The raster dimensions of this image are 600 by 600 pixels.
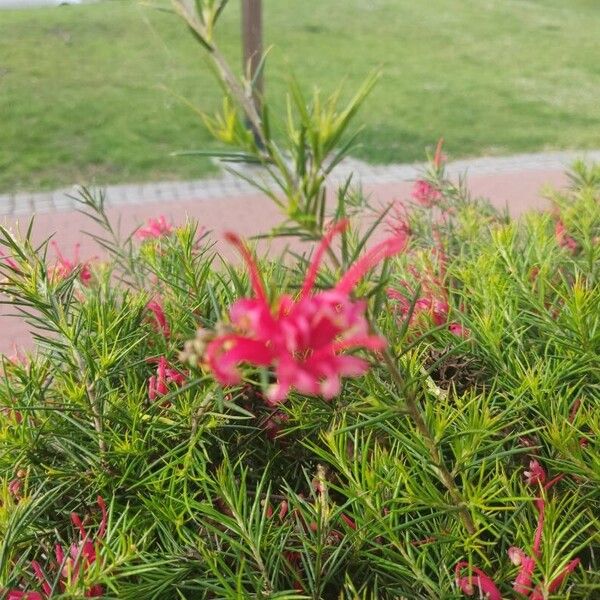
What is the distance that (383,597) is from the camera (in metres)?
0.88

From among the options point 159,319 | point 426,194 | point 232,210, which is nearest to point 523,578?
point 159,319

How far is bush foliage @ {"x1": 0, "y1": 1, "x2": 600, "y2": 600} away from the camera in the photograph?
2.07 feet

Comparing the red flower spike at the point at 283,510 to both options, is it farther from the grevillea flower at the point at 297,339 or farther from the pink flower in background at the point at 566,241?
the pink flower in background at the point at 566,241

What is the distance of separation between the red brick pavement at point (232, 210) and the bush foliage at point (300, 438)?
343cm

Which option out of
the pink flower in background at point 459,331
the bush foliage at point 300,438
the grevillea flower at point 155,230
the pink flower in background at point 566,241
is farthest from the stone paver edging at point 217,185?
the bush foliage at point 300,438

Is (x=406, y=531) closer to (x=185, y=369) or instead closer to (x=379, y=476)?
(x=379, y=476)

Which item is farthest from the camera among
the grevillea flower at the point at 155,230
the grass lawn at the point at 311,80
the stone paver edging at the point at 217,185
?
the grass lawn at the point at 311,80

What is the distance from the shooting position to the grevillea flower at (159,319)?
1.23 metres

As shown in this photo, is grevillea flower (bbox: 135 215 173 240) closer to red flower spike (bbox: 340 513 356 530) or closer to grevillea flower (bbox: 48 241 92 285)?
grevillea flower (bbox: 48 241 92 285)

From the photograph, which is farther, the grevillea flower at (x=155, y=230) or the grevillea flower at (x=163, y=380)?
the grevillea flower at (x=155, y=230)

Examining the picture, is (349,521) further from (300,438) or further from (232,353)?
(232,353)

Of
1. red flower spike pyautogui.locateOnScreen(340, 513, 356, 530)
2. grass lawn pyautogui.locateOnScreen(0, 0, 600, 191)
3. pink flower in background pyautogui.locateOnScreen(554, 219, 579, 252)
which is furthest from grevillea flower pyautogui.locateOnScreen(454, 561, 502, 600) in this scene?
grass lawn pyautogui.locateOnScreen(0, 0, 600, 191)

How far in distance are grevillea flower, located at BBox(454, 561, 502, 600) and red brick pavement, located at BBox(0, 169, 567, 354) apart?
12.3 feet

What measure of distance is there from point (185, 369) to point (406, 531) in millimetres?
416
